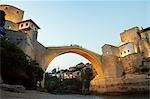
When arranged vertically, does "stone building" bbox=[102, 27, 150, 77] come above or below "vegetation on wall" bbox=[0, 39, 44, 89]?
above

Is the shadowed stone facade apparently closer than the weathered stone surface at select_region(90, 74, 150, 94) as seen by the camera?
No

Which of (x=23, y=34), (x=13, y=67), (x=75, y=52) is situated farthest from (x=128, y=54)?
(x=13, y=67)

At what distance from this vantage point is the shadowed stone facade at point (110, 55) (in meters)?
30.5

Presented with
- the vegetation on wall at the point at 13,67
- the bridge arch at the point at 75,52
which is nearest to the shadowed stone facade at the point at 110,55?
the bridge arch at the point at 75,52

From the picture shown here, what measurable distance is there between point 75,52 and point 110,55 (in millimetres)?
7580

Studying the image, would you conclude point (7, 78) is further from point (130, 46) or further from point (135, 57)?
point (130, 46)

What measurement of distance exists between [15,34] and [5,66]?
36.1 ft

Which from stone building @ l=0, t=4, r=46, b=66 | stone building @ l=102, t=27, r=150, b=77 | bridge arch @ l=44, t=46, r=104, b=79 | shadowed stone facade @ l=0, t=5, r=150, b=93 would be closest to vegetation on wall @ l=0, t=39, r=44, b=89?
stone building @ l=0, t=4, r=46, b=66

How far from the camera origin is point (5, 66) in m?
16.1

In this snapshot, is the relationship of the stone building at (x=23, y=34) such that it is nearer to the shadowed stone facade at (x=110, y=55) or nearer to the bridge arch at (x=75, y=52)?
the shadowed stone facade at (x=110, y=55)

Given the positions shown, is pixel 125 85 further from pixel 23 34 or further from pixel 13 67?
pixel 13 67

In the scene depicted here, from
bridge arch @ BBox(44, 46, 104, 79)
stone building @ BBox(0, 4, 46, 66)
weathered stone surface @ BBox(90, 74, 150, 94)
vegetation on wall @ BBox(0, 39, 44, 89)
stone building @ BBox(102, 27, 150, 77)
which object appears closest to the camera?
vegetation on wall @ BBox(0, 39, 44, 89)

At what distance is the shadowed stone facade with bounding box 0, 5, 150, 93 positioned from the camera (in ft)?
99.9

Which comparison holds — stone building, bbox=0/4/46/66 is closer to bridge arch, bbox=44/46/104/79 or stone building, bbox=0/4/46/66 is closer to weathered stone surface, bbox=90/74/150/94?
bridge arch, bbox=44/46/104/79
